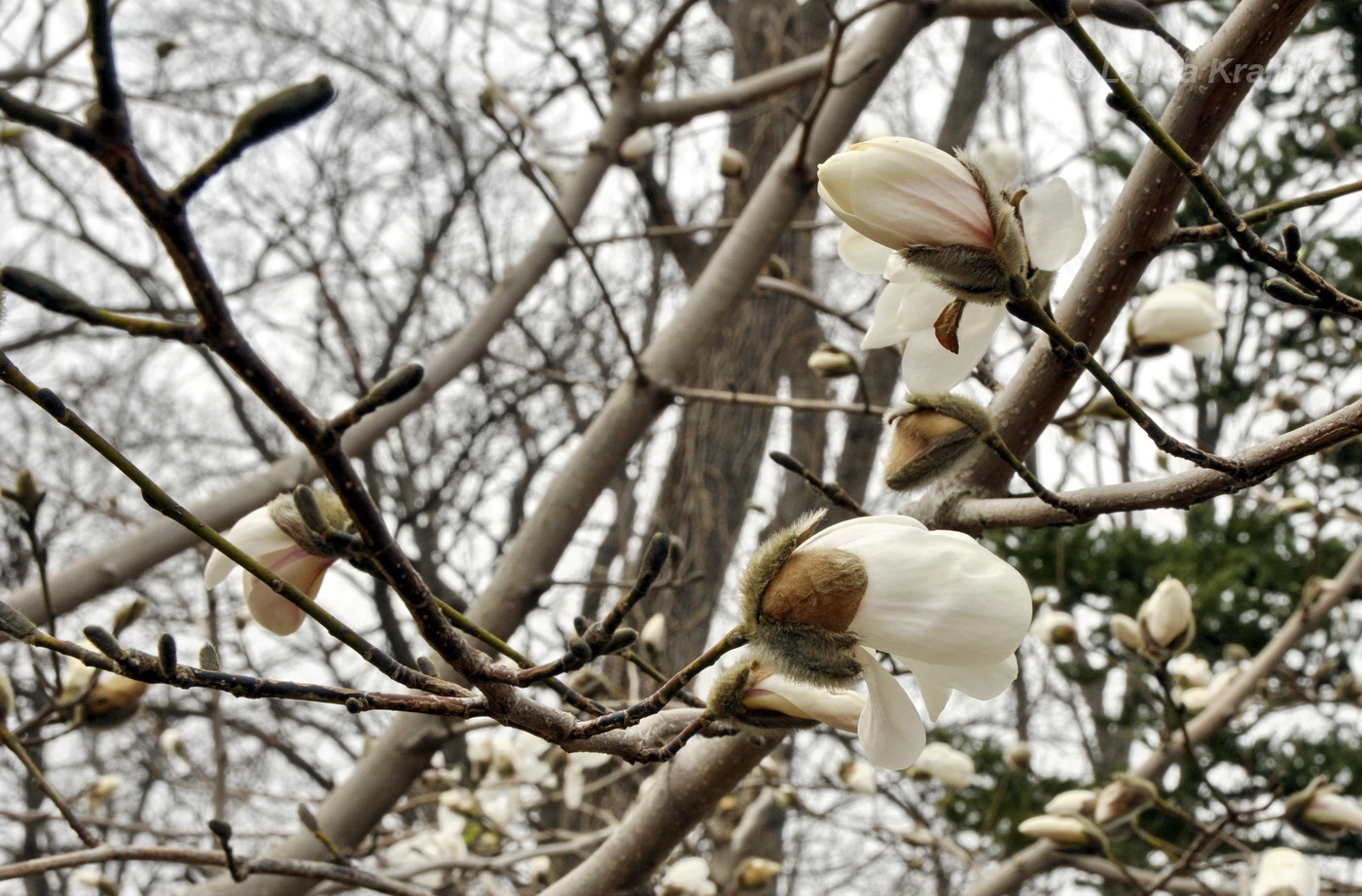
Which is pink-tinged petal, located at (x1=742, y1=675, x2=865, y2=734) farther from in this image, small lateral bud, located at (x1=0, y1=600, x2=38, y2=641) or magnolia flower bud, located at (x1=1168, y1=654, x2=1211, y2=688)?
magnolia flower bud, located at (x1=1168, y1=654, x2=1211, y2=688)

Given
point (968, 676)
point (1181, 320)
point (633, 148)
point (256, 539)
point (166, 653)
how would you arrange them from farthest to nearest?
point (633, 148)
point (1181, 320)
point (256, 539)
point (968, 676)
point (166, 653)

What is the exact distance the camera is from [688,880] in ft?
5.82

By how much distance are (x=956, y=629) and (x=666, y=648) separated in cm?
248

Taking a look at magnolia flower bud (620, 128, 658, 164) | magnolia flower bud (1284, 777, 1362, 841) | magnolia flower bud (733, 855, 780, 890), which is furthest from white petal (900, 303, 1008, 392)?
magnolia flower bud (620, 128, 658, 164)

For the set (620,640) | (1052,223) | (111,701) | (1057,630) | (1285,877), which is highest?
(1057,630)

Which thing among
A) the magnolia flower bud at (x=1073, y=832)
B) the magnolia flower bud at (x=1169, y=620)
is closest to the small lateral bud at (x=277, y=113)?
the magnolia flower bud at (x=1169, y=620)

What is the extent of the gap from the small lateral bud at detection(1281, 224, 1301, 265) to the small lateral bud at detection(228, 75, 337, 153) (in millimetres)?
532

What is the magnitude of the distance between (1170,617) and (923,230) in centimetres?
85

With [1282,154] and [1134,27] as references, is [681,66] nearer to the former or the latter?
[1282,154]

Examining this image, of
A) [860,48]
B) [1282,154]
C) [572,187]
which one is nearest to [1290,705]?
[860,48]

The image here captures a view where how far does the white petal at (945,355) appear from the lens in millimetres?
780

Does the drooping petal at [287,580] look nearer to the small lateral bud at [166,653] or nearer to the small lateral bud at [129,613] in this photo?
the small lateral bud at [166,653]

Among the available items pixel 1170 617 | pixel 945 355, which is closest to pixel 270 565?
pixel 945 355

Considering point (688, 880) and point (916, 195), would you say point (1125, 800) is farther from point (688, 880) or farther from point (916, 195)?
point (916, 195)
